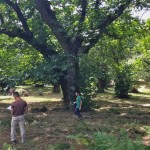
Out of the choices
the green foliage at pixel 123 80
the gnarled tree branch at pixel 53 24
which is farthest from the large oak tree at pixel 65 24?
the green foliage at pixel 123 80

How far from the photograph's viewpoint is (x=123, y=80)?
31891 millimetres

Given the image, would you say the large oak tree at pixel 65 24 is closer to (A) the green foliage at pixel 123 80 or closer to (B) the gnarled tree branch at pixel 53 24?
(B) the gnarled tree branch at pixel 53 24

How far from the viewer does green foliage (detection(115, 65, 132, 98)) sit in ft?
102

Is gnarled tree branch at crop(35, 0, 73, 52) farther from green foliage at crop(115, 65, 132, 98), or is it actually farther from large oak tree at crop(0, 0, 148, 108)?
green foliage at crop(115, 65, 132, 98)

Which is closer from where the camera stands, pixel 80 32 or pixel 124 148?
pixel 124 148

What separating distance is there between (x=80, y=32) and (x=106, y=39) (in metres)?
5.94

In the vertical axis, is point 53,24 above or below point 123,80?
above

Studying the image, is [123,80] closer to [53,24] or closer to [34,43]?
[34,43]

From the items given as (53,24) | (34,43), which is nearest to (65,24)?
(53,24)

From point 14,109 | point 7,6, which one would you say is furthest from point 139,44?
point 14,109

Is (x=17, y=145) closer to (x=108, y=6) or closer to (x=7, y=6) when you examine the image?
(x=108, y=6)

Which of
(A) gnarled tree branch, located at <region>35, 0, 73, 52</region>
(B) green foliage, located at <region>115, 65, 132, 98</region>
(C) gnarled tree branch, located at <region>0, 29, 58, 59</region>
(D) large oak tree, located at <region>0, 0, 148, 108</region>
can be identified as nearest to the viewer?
(D) large oak tree, located at <region>0, 0, 148, 108</region>

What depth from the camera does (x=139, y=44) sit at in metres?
29.7

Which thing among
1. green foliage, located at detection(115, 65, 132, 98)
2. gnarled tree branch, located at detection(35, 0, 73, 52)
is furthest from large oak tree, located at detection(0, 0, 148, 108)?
green foliage, located at detection(115, 65, 132, 98)
